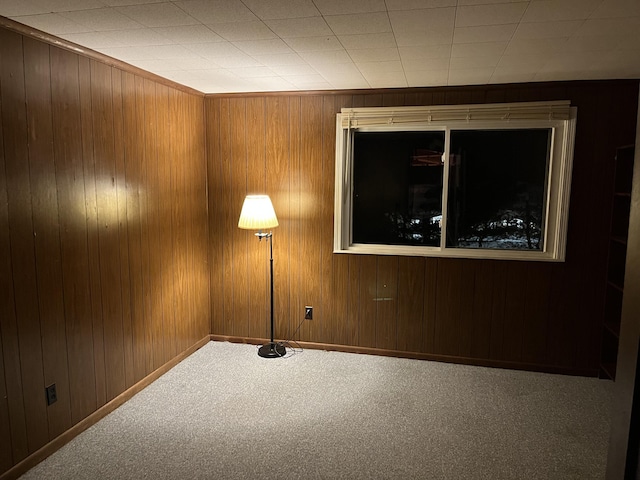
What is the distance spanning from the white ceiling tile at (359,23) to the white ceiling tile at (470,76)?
1.08 metres

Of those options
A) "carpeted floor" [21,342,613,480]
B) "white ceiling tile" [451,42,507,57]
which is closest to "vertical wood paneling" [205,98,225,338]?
"carpeted floor" [21,342,613,480]

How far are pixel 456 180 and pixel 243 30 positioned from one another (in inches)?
86.8

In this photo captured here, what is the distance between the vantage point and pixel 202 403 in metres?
3.00

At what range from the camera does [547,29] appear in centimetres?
216

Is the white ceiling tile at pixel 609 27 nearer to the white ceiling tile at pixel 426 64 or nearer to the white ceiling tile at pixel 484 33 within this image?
the white ceiling tile at pixel 484 33

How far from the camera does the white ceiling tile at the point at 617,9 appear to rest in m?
1.82

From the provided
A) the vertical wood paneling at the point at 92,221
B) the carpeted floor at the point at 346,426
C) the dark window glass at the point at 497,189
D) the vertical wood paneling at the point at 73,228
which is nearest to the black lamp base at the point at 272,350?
the carpeted floor at the point at 346,426

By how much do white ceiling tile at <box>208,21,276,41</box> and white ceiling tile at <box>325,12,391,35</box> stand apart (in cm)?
35

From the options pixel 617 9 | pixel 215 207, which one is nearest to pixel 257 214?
pixel 215 207

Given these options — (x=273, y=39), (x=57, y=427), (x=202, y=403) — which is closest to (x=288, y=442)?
(x=202, y=403)

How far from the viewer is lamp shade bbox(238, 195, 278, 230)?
3.60 meters

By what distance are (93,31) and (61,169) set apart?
77 centimetres

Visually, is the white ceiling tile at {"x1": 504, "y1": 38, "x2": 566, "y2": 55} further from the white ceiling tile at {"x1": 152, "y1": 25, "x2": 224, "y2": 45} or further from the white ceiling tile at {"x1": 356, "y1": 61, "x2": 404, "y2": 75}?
the white ceiling tile at {"x1": 152, "y1": 25, "x2": 224, "y2": 45}

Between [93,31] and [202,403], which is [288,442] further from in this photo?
[93,31]
